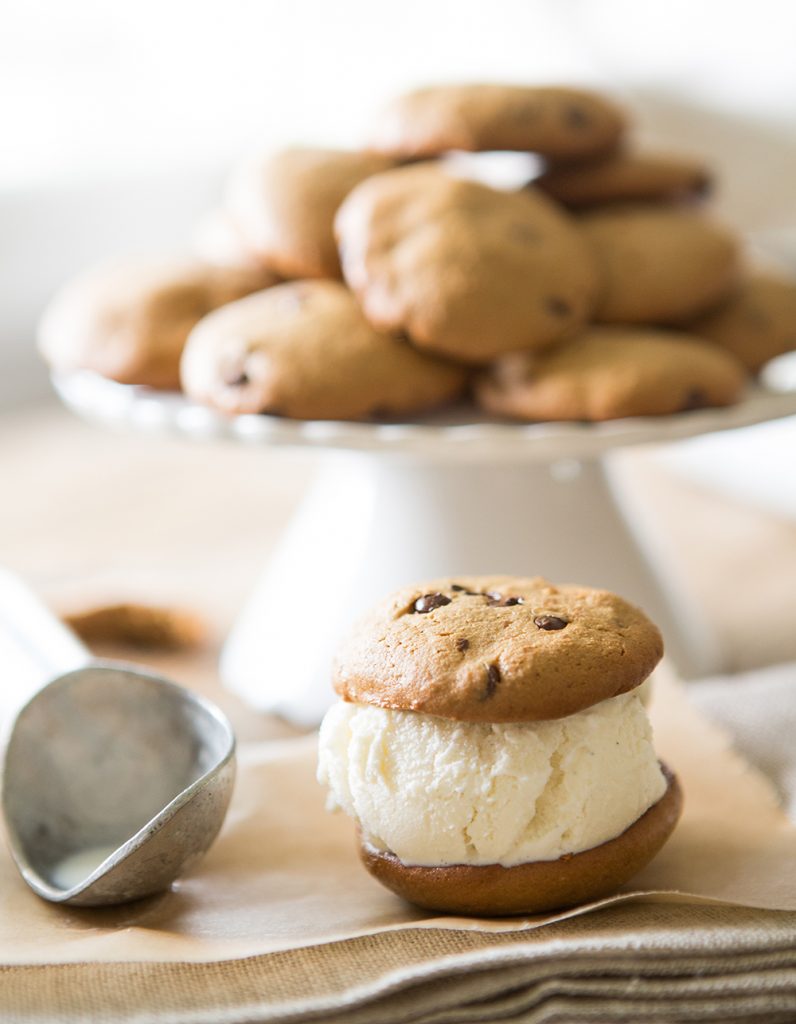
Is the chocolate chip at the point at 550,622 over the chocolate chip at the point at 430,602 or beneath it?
over

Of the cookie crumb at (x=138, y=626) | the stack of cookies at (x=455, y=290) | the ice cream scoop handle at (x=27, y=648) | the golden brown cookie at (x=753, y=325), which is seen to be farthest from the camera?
the cookie crumb at (x=138, y=626)

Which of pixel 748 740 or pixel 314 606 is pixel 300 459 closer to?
pixel 314 606

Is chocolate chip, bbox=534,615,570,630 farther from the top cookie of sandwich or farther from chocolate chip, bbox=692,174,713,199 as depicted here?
chocolate chip, bbox=692,174,713,199

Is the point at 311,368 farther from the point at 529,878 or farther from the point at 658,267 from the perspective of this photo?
the point at 529,878

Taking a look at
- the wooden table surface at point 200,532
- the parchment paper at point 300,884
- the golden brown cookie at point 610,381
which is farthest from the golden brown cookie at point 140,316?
the parchment paper at point 300,884

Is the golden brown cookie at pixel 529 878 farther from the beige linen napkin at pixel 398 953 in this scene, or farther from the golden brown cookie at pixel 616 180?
the golden brown cookie at pixel 616 180
